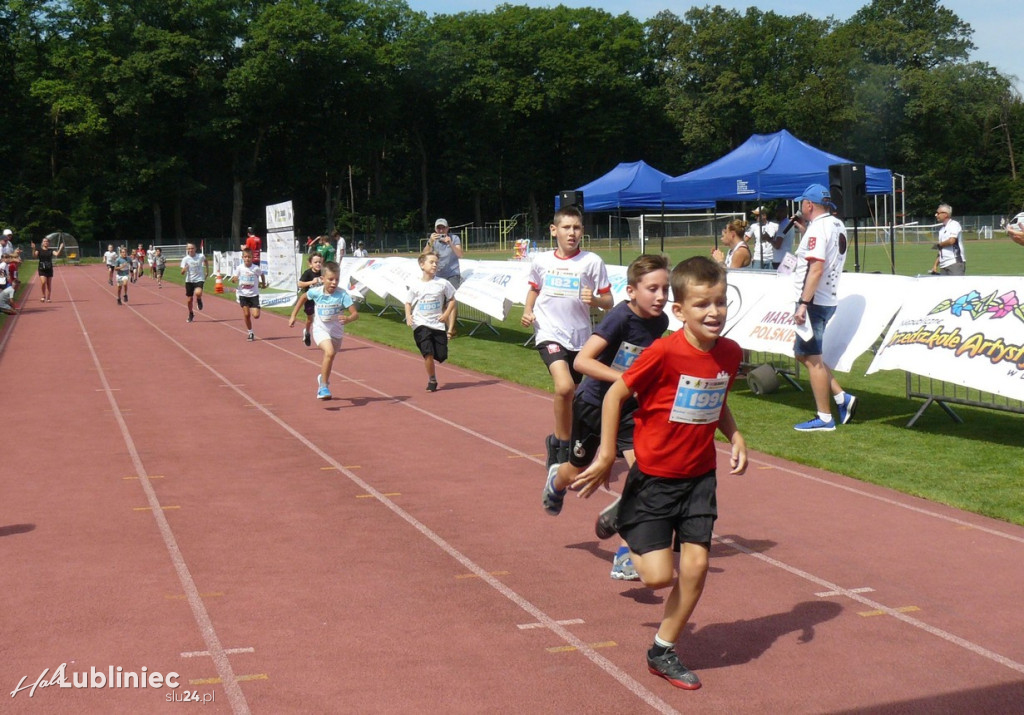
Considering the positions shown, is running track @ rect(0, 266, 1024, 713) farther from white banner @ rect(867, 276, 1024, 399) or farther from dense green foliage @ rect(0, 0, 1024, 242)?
dense green foliage @ rect(0, 0, 1024, 242)

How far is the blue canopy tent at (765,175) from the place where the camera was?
23016 millimetres

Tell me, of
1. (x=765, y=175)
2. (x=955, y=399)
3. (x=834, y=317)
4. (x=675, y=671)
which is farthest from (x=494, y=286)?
(x=675, y=671)

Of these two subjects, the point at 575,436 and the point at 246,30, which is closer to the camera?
the point at 575,436

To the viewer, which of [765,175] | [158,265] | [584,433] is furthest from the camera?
[158,265]

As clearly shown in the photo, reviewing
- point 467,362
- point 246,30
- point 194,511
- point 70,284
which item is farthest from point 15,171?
point 194,511

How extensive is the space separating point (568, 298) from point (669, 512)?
338 cm

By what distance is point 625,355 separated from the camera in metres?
5.93

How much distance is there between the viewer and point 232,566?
6566 millimetres

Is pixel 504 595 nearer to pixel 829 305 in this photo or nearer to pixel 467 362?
pixel 829 305

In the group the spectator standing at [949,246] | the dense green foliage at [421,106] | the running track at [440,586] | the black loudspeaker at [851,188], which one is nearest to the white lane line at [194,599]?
the running track at [440,586]

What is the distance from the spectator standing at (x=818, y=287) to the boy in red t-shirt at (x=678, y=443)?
18.6 feet

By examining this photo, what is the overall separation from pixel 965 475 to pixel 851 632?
370 cm

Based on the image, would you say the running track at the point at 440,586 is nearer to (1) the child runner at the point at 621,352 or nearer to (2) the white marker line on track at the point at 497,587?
(2) the white marker line on track at the point at 497,587

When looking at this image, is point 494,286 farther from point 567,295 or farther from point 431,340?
point 567,295
